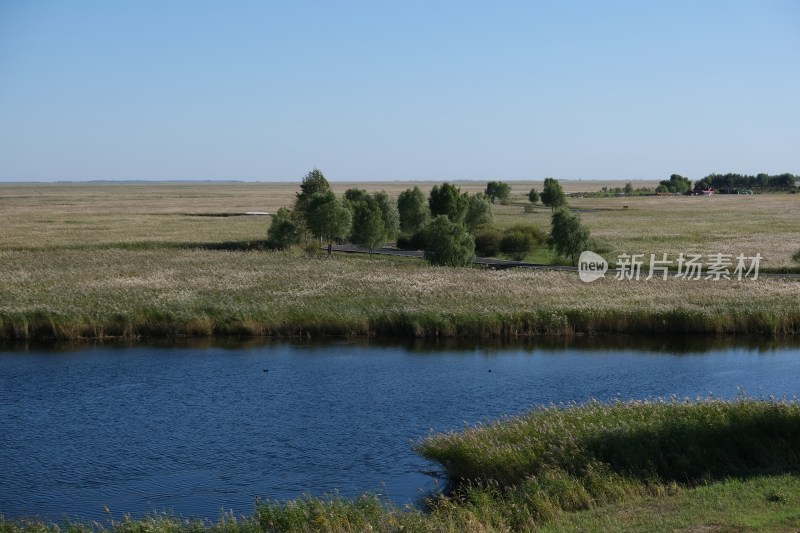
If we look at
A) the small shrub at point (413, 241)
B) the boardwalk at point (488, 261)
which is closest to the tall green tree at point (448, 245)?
the boardwalk at point (488, 261)

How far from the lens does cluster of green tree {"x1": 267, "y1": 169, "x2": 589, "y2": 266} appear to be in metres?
63.5

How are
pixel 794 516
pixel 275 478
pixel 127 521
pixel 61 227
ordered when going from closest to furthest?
1. pixel 794 516
2. pixel 127 521
3. pixel 275 478
4. pixel 61 227

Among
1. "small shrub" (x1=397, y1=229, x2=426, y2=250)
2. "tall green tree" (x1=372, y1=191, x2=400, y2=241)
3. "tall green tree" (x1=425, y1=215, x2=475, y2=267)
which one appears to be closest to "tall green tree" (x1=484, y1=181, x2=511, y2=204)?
"tall green tree" (x1=372, y1=191, x2=400, y2=241)

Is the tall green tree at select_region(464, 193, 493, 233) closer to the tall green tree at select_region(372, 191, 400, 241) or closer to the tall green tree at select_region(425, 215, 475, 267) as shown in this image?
the tall green tree at select_region(372, 191, 400, 241)

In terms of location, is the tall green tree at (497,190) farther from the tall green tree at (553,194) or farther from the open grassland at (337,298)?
the open grassland at (337,298)

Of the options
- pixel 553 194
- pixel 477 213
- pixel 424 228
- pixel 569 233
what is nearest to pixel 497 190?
pixel 553 194

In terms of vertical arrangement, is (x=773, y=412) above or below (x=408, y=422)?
above

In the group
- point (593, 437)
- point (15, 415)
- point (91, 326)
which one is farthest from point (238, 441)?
point (91, 326)

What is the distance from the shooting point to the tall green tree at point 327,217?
7044cm

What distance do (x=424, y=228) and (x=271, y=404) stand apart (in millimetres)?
48861

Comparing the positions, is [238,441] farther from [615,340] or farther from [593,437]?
[615,340]

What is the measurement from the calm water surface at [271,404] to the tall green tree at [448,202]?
136 feet

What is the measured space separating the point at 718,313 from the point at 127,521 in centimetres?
3308

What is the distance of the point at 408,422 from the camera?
1051 inches
